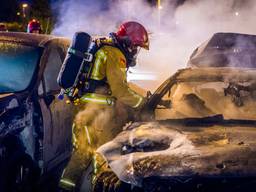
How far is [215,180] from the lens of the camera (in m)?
2.71

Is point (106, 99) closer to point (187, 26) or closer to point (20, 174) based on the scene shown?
point (20, 174)

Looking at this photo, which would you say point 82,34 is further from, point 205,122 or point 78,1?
point 78,1

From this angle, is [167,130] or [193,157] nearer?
[193,157]

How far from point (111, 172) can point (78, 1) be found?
16959 millimetres

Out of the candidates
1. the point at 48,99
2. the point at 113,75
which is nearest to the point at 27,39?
the point at 48,99

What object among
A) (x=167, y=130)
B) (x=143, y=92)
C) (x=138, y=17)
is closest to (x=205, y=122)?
(x=167, y=130)

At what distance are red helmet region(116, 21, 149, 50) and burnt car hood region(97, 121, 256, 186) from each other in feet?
3.22

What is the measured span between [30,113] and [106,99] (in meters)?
0.81

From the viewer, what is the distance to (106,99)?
4188 mm

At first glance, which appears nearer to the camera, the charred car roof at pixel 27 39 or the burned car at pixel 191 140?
the burned car at pixel 191 140

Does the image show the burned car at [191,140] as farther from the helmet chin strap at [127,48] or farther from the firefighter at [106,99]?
the helmet chin strap at [127,48]

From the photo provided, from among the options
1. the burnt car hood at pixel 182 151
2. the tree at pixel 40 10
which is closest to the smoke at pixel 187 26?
the tree at pixel 40 10

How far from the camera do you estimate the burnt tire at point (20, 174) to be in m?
4.10

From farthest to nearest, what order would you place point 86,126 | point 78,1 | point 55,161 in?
point 78,1
point 55,161
point 86,126
